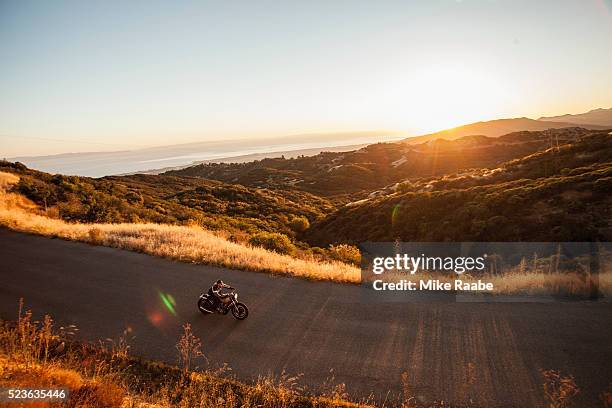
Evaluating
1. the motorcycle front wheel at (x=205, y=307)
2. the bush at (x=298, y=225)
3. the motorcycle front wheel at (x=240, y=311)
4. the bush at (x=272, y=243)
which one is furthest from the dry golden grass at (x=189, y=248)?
the bush at (x=298, y=225)

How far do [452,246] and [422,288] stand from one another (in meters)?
16.4

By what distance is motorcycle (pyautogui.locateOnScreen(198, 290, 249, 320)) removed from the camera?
880 cm

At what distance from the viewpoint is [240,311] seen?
885 centimetres

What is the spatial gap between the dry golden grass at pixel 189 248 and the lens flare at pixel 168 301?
2609 mm

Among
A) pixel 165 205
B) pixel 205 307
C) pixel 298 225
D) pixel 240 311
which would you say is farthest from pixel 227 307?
pixel 298 225

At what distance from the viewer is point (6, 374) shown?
5434mm

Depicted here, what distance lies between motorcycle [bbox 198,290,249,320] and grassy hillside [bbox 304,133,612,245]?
18.9 m

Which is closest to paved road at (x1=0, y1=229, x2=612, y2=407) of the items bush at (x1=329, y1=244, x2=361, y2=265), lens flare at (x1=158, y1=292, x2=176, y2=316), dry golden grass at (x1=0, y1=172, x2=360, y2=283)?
lens flare at (x1=158, y1=292, x2=176, y2=316)

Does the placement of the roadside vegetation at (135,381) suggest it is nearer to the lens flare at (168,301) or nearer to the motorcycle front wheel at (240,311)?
the motorcycle front wheel at (240,311)

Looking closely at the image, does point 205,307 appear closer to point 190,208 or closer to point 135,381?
point 135,381

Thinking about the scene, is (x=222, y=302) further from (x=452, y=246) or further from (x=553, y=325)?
(x=452, y=246)

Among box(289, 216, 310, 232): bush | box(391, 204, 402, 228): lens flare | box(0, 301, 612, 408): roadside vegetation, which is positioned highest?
box(0, 301, 612, 408): roadside vegetation

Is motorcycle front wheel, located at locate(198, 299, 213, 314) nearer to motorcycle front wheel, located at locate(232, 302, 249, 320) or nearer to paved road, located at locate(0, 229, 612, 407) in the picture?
A: paved road, located at locate(0, 229, 612, 407)

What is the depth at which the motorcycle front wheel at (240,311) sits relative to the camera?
28.8 ft
